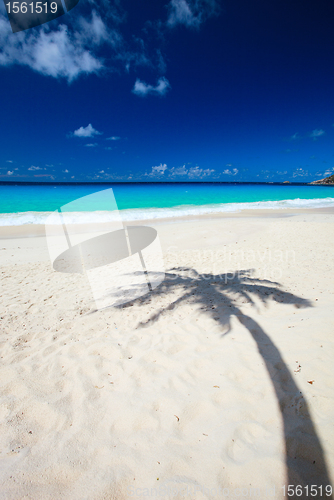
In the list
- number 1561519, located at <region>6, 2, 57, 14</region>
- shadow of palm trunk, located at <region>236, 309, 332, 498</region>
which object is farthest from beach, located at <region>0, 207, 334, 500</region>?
number 1561519, located at <region>6, 2, 57, 14</region>

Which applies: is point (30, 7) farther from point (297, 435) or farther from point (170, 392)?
point (297, 435)

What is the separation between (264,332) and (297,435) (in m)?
1.71

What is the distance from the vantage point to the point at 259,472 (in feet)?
6.01

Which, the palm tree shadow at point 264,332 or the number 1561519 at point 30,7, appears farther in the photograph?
the number 1561519 at point 30,7

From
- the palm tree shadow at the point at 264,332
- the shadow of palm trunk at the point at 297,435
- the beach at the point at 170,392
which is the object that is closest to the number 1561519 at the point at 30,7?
the beach at the point at 170,392

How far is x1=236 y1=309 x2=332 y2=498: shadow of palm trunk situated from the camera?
1.77m

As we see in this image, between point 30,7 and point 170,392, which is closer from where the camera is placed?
point 170,392

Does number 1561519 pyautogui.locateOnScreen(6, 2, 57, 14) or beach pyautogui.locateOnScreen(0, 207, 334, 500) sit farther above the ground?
number 1561519 pyautogui.locateOnScreen(6, 2, 57, 14)

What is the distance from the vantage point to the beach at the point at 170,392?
1846mm

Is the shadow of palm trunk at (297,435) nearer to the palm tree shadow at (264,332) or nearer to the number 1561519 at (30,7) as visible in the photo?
the palm tree shadow at (264,332)

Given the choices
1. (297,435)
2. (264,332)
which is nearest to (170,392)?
(297,435)

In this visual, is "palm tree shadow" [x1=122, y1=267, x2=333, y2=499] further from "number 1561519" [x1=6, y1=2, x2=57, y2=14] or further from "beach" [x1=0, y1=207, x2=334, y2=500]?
"number 1561519" [x1=6, y1=2, x2=57, y2=14]

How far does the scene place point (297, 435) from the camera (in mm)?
2037

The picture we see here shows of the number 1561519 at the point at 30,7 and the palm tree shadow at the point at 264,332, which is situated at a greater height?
the number 1561519 at the point at 30,7
